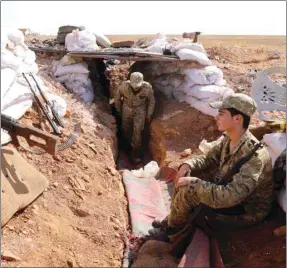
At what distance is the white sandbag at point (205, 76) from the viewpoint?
22.6 feet

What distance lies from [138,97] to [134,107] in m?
0.22

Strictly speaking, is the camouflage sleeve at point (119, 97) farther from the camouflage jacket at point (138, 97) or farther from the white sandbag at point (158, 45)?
the white sandbag at point (158, 45)

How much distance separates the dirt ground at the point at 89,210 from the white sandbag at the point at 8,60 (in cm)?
70

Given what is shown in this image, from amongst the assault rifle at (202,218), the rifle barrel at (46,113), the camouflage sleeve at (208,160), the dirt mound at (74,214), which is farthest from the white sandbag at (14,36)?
the assault rifle at (202,218)

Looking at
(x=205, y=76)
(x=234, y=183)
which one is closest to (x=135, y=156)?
(x=205, y=76)

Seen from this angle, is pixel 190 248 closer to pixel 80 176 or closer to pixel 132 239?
pixel 132 239

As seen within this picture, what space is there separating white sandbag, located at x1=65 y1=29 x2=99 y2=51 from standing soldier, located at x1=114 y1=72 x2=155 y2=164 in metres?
1.02

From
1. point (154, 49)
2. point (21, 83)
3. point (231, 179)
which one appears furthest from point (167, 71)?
point (231, 179)

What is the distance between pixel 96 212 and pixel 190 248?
123cm

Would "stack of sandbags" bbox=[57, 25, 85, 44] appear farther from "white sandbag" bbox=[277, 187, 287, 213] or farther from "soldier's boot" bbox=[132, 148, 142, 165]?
"white sandbag" bbox=[277, 187, 287, 213]

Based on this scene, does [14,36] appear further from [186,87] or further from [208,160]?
[186,87]

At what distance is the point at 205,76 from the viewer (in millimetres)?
6941

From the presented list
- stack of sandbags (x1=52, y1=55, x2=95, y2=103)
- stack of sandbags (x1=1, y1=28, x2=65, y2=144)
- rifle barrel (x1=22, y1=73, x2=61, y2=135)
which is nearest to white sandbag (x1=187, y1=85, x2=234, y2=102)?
stack of sandbags (x1=52, y1=55, x2=95, y2=103)

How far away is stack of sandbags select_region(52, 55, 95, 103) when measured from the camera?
23.2 ft
